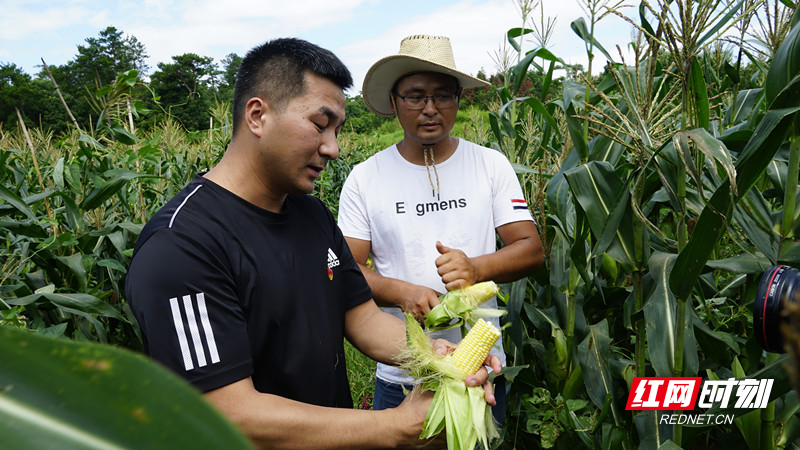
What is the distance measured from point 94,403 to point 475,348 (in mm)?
1743

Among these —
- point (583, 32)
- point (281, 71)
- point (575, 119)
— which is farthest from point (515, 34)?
point (281, 71)

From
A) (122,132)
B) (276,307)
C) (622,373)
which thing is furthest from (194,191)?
(622,373)

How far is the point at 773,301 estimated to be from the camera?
155 cm

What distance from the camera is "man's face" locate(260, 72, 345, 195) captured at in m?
1.77

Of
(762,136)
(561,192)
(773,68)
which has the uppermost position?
(773,68)

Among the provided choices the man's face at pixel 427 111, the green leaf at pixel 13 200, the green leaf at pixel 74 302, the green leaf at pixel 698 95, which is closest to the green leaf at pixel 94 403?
the green leaf at pixel 698 95

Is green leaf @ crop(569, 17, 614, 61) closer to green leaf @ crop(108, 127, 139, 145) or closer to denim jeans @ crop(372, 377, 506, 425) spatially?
denim jeans @ crop(372, 377, 506, 425)

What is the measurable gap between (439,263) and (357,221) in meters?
0.62

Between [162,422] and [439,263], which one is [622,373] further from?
[162,422]

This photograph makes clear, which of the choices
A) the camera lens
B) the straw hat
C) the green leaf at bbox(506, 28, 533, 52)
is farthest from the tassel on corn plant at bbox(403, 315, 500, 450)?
the green leaf at bbox(506, 28, 533, 52)

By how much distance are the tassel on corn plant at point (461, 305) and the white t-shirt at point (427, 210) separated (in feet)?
1.33

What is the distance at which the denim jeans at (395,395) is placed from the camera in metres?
2.64

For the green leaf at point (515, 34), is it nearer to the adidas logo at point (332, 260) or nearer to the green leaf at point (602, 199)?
the green leaf at point (602, 199)

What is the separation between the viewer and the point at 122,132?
318 centimetres
